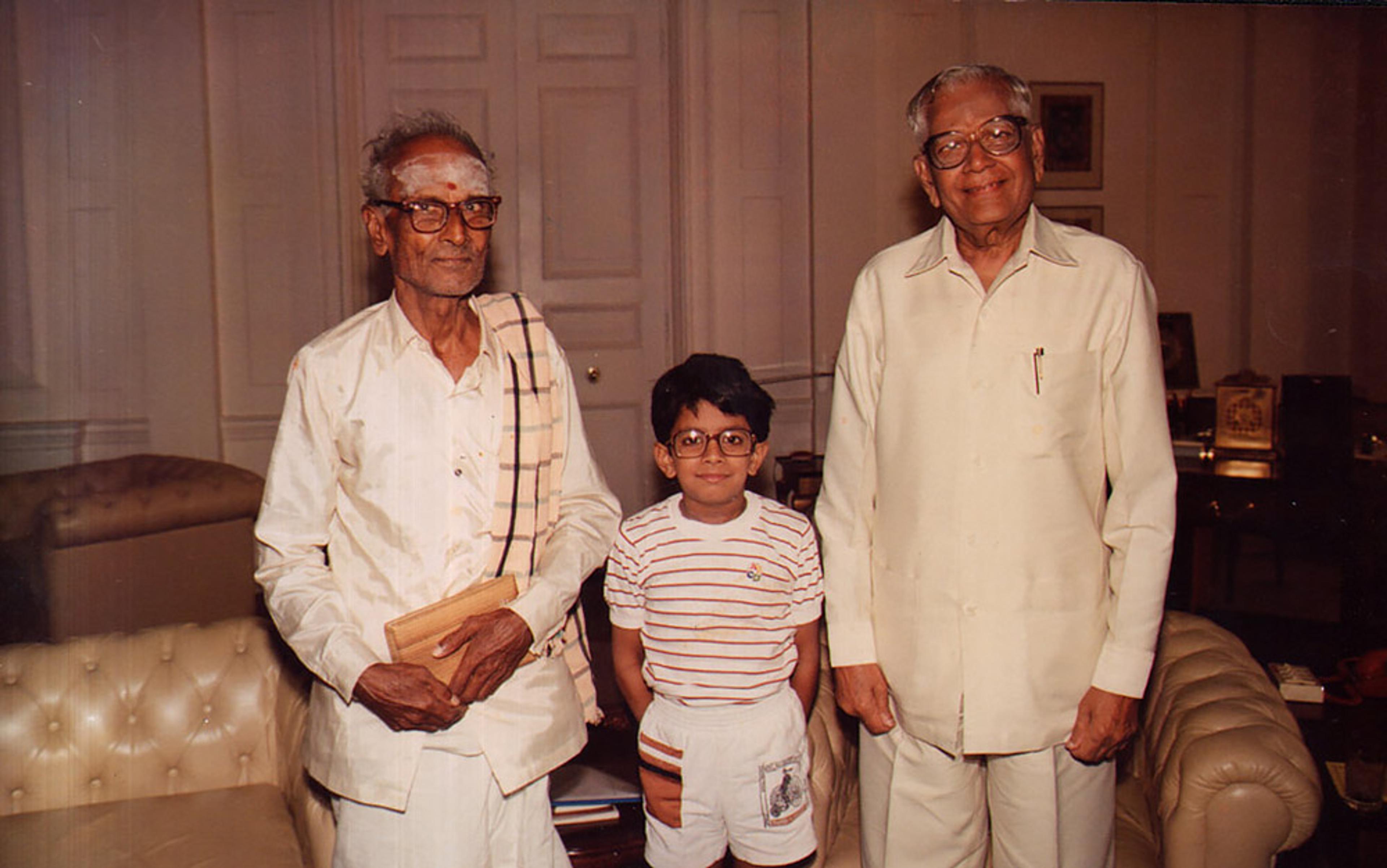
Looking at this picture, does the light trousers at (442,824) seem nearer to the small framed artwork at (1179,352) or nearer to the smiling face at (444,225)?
the smiling face at (444,225)

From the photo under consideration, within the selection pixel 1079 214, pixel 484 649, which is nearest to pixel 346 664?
pixel 484 649

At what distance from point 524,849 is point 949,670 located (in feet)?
2.64

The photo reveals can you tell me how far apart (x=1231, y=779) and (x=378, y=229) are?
6.20 ft

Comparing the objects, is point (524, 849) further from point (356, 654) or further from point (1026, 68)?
point (1026, 68)

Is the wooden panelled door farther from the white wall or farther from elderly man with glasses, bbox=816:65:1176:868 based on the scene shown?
elderly man with glasses, bbox=816:65:1176:868

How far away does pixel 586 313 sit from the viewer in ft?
18.4

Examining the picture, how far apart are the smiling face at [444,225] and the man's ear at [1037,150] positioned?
95cm

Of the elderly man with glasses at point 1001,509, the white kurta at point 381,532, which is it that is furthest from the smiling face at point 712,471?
the white kurta at point 381,532

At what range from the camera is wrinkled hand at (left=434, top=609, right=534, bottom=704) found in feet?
6.21

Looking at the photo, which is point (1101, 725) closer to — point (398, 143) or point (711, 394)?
point (711, 394)

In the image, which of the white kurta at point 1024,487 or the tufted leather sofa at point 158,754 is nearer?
the white kurta at point 1024,487

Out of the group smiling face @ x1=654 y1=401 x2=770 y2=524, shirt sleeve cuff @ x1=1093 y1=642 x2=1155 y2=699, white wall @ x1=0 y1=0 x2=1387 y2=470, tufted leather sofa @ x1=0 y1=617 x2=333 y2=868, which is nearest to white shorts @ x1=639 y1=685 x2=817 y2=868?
smiling face @ x1=654 y1=401 x2=770 y2=524

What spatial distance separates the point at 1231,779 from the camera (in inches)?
86.2

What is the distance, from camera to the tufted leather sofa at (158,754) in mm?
2641
